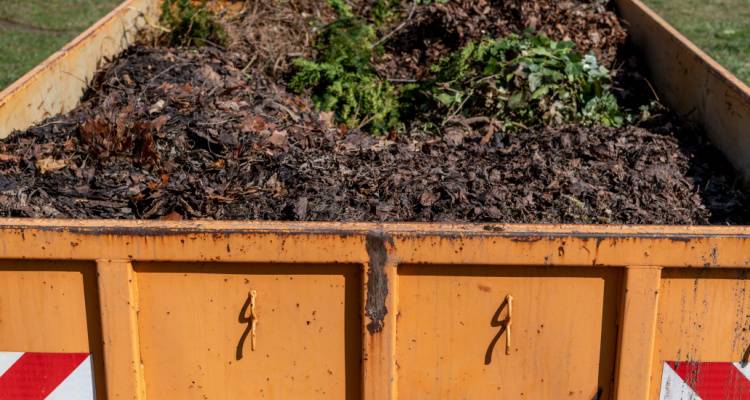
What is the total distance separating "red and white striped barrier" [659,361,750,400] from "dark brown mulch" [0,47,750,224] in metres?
0.98

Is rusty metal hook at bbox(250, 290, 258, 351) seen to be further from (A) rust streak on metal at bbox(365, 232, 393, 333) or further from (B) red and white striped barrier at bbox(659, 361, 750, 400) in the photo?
(B) red and white striped barrier at bbox(659, 361, 750, 400)

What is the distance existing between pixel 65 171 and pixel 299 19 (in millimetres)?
3220

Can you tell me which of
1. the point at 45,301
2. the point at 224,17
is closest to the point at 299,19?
the point at 224,17

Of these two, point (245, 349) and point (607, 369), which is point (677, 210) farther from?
point (245, 349)

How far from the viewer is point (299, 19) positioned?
662 cm

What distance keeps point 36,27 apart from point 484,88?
7.80 metres

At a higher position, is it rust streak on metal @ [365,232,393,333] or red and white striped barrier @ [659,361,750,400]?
rust streak on metal @ [365,232,393,333]

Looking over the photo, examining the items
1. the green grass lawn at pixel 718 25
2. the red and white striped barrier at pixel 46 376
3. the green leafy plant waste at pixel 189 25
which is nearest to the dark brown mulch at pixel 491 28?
the green leafy plant waste at pixel 189 25

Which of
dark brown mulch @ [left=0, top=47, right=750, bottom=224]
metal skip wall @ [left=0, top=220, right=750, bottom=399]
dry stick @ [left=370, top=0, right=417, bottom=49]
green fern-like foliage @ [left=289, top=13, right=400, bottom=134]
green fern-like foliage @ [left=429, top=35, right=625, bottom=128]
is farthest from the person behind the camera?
dry stick @ [left=370, top=0, right=417, bottom=49]

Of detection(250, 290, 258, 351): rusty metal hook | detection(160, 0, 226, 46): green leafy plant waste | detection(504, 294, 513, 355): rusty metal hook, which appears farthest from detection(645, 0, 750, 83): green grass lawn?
detection(250, 290, 258, 351): rusty metal hook

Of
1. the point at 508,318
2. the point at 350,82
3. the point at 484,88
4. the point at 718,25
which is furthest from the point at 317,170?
the point at 718,25

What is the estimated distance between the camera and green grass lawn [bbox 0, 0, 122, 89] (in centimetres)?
948

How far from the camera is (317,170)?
375 cm

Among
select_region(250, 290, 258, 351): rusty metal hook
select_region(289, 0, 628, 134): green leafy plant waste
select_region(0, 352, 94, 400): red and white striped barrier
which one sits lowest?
select_region(0, 352, 94, 400): red and white striped barrier
